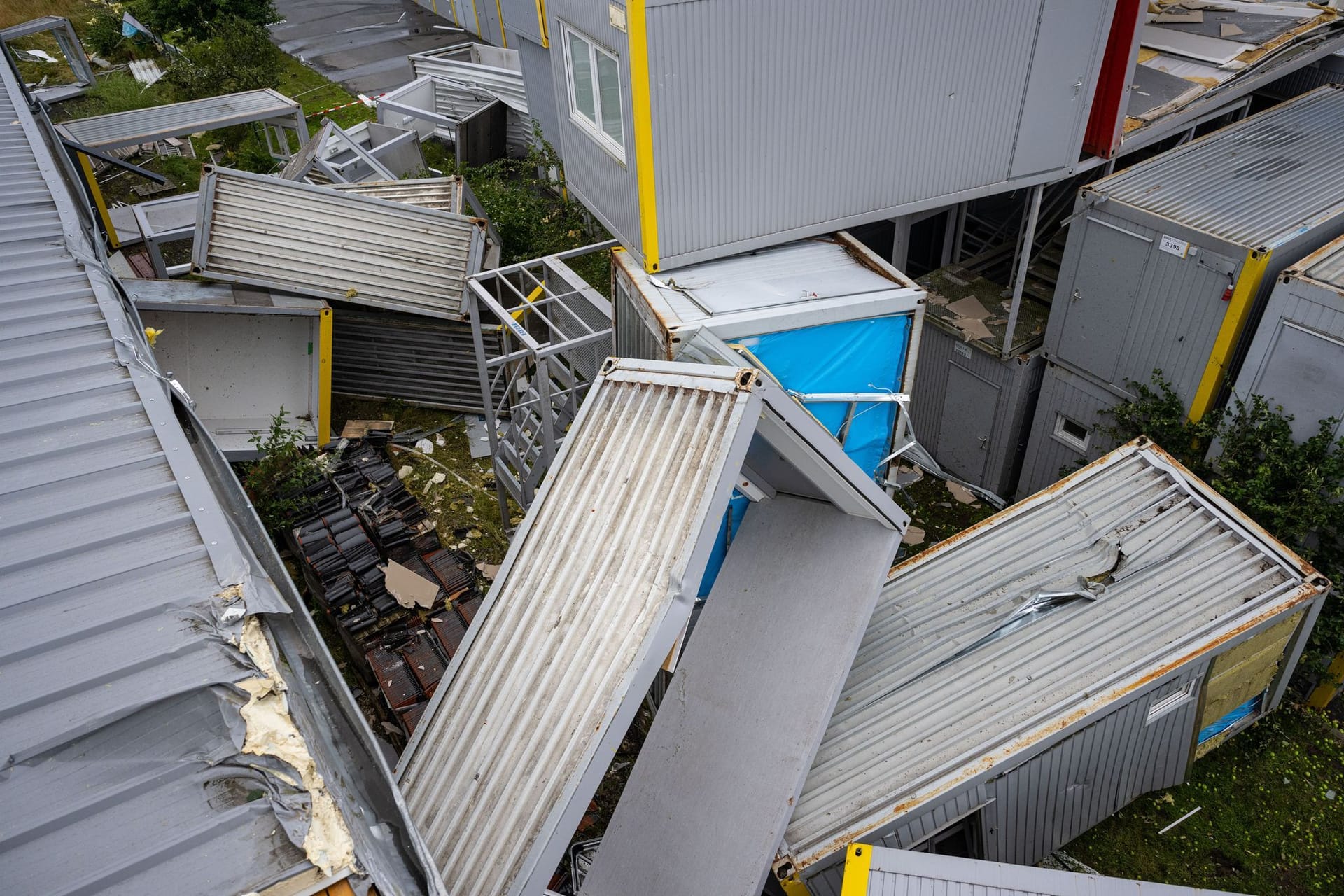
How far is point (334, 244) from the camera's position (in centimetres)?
883

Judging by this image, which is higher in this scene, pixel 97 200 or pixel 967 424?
pixel 97 200

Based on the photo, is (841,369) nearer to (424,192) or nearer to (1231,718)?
(1231,718)

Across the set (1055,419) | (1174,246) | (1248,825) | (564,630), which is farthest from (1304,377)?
(564,630)

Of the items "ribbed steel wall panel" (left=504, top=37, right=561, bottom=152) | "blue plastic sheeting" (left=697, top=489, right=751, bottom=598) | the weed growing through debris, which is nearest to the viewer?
"blue plastic sheeting" (left=697, top=489, right=751, bottom=598)

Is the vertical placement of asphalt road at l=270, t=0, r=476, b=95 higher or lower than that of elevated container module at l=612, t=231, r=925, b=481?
lower

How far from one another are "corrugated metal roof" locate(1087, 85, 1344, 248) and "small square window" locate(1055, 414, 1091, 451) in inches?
81.8

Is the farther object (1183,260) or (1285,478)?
(1183,260)

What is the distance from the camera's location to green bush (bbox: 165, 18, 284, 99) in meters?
15.3

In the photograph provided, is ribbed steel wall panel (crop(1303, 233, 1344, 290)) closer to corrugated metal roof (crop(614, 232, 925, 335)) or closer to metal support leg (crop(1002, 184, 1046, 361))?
metal support leg (crop(1002, 184, 1046, 361))

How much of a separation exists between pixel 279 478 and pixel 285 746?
596 cm

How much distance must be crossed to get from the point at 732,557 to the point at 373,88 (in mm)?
16967

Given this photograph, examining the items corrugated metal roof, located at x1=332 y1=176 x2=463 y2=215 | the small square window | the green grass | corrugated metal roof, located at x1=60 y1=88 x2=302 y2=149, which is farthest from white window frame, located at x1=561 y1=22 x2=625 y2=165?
corrugated metal roof, located at x1=60 y1=88 x2=302 y2=149

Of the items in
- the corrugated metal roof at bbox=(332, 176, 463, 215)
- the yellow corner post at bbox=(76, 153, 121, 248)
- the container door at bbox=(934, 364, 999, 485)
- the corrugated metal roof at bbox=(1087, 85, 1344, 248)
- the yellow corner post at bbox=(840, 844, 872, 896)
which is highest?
the corrugated metal roof at bbox=(1087, 85, 1344, 248)

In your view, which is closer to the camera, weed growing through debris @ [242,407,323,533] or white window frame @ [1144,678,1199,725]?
white window frame @ [1144,678,1199,725]
